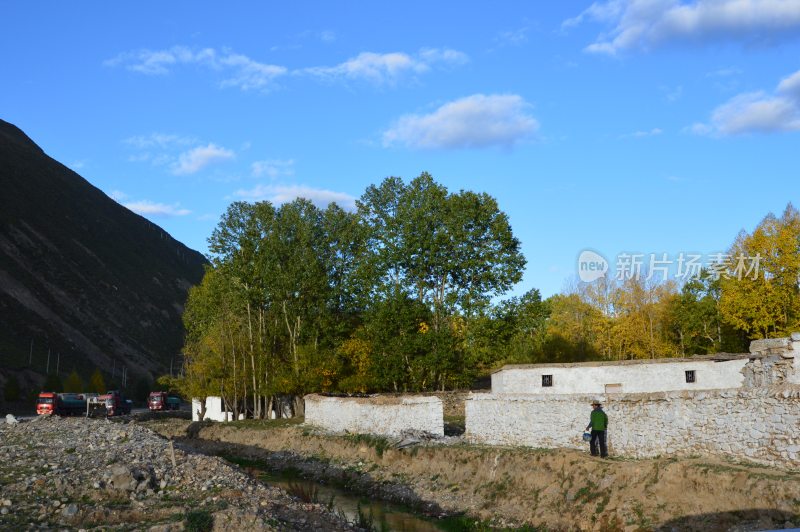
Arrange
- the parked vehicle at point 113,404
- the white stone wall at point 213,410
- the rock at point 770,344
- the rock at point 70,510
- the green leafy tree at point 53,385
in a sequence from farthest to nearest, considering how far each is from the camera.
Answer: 1. the green leafy tree at point 53,385
2. the parked vehicle at point 113,404
3. the white stone wall at point 213,410
4. the rock at point 770,344
5. the rock at point 70,510

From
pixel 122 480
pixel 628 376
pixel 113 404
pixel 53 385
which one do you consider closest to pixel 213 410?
pixel 113 404

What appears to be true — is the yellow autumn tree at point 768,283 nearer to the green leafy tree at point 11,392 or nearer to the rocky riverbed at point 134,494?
the rocky riverbed at point 134,494

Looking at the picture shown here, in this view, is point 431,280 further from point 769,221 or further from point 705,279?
point 705,279

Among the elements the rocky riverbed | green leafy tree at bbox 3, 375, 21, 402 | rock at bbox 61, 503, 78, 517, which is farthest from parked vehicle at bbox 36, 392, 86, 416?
rock at bbox 61, 503, 78, 517

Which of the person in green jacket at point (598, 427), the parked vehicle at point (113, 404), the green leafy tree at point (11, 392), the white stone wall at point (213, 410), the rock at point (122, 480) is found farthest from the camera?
the green leafy tree at point (11, 392)

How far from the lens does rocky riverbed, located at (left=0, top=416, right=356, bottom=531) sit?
18531mm

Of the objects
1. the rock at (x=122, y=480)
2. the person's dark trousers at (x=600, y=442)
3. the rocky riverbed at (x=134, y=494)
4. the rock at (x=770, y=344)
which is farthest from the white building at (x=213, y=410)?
the rock at (x=770, y=344)

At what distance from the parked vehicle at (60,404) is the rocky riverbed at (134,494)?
31.0 m

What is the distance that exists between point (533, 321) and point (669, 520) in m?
34.5

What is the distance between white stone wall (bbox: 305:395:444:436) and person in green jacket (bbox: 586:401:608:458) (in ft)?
42.2

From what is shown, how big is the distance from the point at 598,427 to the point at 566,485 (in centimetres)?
242

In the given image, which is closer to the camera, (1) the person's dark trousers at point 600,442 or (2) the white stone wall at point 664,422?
(2) the white stone wall at point 664,422

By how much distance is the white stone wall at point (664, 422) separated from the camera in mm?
19609

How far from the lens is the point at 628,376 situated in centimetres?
3762
